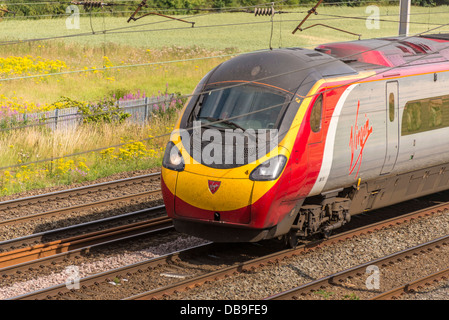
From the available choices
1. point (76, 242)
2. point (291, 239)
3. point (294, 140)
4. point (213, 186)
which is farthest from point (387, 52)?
point (76, 242)

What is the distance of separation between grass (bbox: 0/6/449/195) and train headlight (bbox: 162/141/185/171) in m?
2.29

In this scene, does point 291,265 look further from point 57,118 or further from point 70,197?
point 57,118

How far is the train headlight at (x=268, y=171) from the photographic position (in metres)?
9.76

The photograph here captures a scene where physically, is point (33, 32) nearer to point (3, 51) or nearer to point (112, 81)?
point (3, 51)

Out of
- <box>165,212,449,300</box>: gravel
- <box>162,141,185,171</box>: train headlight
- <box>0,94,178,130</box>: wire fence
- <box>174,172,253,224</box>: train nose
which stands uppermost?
<box>162,141,185,171</box>: train headlight

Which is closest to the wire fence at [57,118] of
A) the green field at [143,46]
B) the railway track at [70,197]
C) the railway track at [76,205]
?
the green field at [143,46]

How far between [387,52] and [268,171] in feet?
13.1

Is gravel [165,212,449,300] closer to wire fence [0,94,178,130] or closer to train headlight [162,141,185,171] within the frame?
train headlight [162,141,185,171]

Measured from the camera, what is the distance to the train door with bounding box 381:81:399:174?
11.7m

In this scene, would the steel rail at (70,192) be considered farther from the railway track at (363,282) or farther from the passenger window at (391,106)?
the railway track at (363,282)

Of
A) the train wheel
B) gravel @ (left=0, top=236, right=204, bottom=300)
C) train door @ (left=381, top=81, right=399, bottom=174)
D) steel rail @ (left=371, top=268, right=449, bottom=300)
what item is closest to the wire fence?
gravel @ (left=0, top=236, right=204, bottom=300)

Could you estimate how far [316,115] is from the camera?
10.4 meters

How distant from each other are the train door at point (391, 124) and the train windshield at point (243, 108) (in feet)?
7.77
